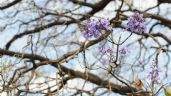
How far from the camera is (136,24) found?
332 centimetres

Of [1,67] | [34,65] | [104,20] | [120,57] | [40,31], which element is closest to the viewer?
[104,20]

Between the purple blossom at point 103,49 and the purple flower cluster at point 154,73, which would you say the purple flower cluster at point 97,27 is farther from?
the purple flower cluster at point 154,73

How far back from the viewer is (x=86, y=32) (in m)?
3.38

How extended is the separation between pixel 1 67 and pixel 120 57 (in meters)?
1.16

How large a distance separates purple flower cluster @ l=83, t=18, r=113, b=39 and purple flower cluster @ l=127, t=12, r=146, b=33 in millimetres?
123

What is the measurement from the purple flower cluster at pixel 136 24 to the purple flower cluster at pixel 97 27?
123 millimetres

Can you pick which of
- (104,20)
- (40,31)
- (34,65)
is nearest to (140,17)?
(104,20)

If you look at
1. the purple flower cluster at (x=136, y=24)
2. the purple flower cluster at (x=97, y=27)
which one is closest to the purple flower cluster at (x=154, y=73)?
the purple flower cluster at (x=136, y=24)

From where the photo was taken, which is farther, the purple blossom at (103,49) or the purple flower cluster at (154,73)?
the purple blossom at (103,49)

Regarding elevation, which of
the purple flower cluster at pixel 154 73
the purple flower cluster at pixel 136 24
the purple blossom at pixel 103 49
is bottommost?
the purple flower cluster at pixel 154 73

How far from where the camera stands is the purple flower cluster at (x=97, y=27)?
10.9ft

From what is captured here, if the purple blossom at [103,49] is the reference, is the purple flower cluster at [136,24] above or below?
above

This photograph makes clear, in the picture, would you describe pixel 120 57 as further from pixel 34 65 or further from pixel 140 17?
pixel 34 65

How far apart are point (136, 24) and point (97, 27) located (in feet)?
0.79
